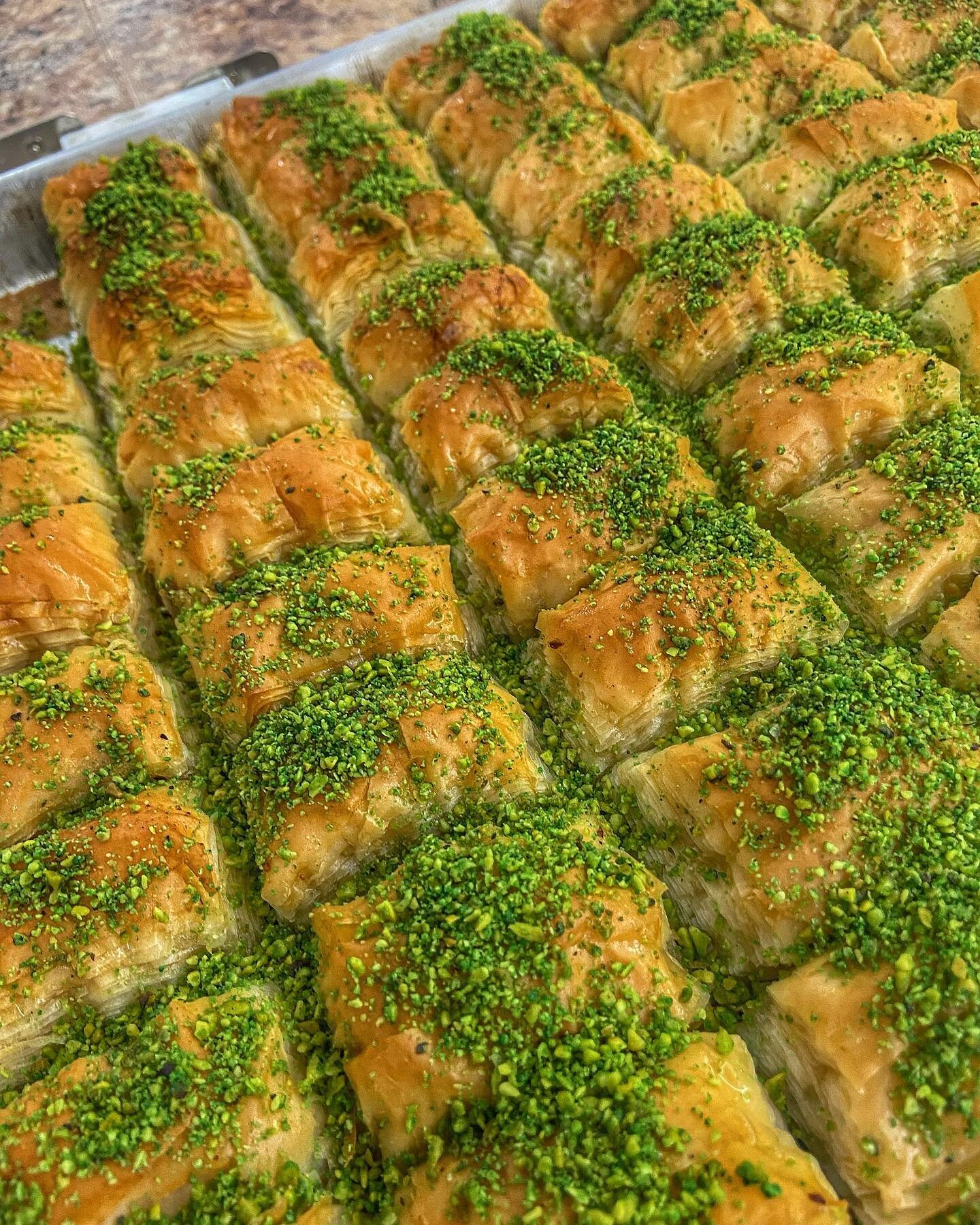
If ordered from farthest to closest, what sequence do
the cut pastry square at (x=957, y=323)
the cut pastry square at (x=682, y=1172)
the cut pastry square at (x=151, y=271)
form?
the cut pastry square at (x=151, y=271) < the cut pastry square at (x=957, y=323) < the cut pastry square at (x=682, y=1172)

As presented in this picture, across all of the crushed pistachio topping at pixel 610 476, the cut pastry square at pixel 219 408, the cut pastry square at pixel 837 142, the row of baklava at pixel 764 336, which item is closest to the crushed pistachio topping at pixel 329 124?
the row of baklava at pixel 764 336

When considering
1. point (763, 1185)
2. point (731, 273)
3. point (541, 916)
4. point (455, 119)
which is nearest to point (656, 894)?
point (541, 916)

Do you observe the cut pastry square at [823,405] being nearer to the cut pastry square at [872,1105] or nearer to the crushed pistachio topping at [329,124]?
the cut pastry square at [872,1105]

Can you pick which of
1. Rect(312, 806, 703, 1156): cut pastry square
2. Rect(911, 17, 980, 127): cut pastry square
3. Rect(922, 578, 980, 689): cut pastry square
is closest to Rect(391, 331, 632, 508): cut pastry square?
Rect(922, 578, 980, 689): cut pastry square

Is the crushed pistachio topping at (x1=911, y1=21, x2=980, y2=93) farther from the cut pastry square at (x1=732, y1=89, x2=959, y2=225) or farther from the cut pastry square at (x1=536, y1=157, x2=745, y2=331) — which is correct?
the cut pastry square at (x1=536, y1=157, x2=745, y2=331)

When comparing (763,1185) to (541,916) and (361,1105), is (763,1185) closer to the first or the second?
(541,916)

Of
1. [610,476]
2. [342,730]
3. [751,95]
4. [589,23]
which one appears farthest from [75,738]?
[589,23]
